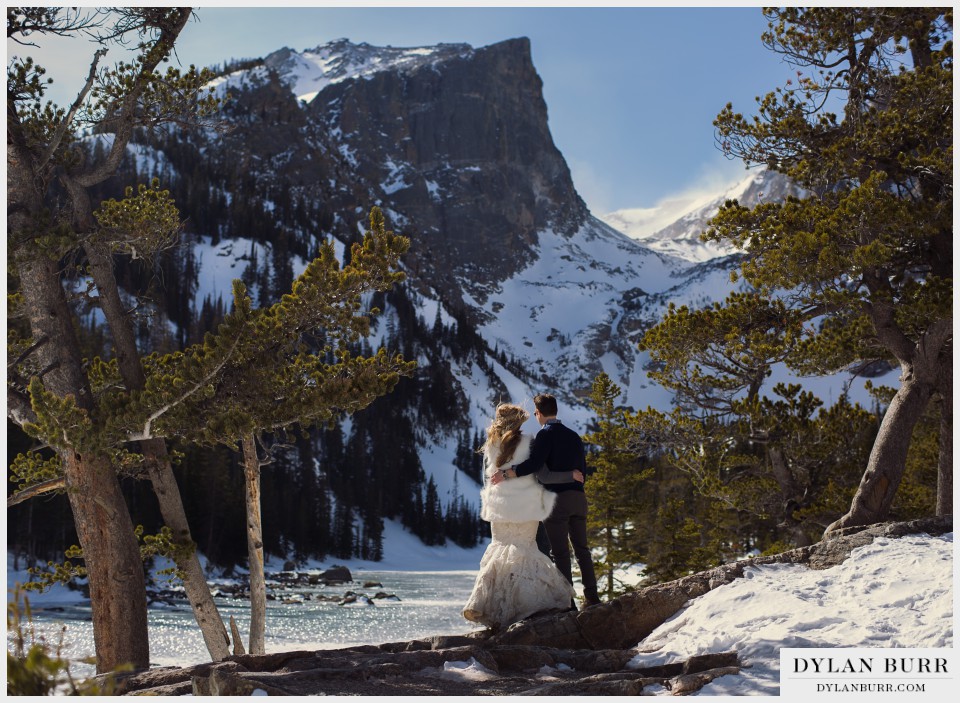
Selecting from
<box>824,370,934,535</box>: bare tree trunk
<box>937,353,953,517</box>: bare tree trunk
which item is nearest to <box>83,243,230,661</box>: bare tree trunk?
<box>824,370,934,535</box>: bare tree trunk

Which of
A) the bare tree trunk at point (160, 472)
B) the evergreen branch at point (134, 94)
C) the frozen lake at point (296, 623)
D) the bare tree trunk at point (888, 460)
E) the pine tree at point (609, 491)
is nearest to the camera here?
the bare tree trunk at point (888, 460)

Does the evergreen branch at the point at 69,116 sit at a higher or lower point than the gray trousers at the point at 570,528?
higher

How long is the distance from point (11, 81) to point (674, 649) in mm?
8876

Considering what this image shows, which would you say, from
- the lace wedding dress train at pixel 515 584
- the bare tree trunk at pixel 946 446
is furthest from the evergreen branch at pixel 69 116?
the bare tree trunk at pixel 946 446

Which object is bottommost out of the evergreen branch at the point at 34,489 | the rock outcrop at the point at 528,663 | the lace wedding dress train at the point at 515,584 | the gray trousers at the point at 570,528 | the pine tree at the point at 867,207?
the rock outcrop at the point at 528,663

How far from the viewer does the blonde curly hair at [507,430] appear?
7402mm

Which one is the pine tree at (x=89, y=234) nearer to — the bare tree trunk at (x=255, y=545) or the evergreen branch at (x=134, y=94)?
the evergreen branch at (x=134, y=94)

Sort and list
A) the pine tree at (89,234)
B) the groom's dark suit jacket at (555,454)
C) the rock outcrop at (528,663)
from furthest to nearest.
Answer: the pine tree at (89,234), the groom's dark suit jacket at (555,454), the rock outcrop at (528,663)

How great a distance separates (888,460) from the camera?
30.6ft

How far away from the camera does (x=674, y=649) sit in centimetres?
622

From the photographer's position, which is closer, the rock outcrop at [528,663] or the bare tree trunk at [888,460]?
the rock outcrop at [528,663]

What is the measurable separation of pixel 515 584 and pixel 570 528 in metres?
0.69

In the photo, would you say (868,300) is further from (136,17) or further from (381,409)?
(381,409)

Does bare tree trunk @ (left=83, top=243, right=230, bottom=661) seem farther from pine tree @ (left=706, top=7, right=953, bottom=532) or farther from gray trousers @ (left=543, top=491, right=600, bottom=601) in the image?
pine tree @ (left=706, top=7, right=953, bottom=532)
